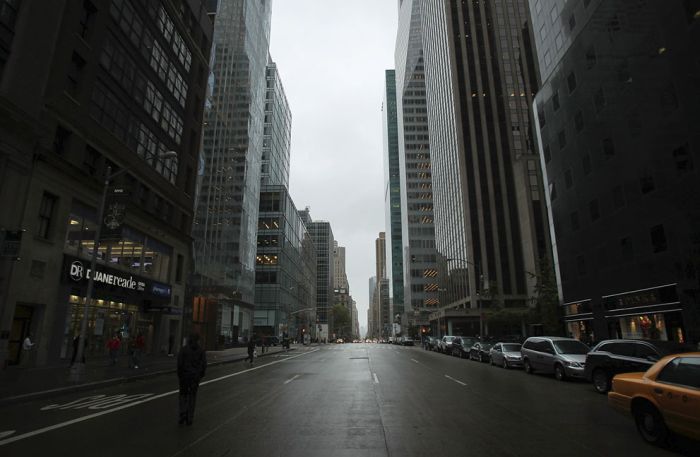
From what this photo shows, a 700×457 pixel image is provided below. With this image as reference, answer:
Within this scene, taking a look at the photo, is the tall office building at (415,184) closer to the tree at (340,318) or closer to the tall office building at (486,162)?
the tall office building at (486,162)

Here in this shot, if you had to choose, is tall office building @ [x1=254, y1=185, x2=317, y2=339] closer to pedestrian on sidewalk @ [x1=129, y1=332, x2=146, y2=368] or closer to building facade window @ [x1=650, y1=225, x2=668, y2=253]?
pedestrian on sidewalk @ [x1=129, y1=332, x2=146, y2=368]

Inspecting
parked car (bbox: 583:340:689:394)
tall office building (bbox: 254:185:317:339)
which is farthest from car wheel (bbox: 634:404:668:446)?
Result: tall office building (bbox: 254:185:317:339)

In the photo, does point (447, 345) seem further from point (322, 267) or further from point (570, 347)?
point (322, 267)

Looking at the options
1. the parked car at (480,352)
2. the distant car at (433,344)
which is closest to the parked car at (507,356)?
the parked car at (480,352)

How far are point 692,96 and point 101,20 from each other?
1292 inches

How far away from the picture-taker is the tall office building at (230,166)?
170ft

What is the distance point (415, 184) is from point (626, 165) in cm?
10339

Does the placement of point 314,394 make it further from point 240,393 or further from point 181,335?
point 181,335

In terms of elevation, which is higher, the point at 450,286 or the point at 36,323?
the point at 450,286

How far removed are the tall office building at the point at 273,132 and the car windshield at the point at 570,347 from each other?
71.1 metres

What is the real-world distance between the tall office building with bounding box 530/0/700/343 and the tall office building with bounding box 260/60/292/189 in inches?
2317

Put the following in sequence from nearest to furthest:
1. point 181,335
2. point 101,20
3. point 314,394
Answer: point 314,394, point 101,20, point 181,335

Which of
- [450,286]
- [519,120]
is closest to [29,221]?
[450,286]

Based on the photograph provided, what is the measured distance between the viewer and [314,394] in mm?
12445
